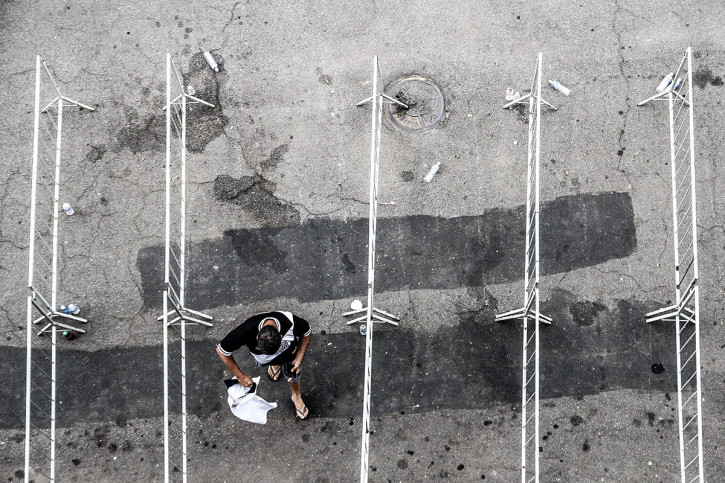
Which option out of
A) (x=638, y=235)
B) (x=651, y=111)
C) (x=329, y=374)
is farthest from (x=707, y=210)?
(x=329, y=374)

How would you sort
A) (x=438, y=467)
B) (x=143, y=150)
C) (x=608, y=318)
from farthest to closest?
1. (x=143, y=150)
2. (x=608, y=318)
3. (x=438, y=467)

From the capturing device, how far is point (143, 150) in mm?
7762

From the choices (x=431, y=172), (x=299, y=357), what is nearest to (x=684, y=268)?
(x=431, y=172)

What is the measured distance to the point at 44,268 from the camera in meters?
7.25

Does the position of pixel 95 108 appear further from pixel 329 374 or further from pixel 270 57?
pixel 329 374

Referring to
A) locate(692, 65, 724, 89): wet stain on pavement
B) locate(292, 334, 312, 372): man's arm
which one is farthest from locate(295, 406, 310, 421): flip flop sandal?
locate(692, 65, 724, 89): wet stain on pavement

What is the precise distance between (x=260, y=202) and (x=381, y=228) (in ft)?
5.25

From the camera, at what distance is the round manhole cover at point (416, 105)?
7.99 meters

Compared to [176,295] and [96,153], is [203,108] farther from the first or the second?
[176,295]

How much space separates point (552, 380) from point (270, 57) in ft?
18.5

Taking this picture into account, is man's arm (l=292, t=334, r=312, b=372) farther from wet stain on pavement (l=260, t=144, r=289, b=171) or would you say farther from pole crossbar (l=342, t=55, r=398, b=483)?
wet stain on pavement (l=260, t=144, r=289, b=171)

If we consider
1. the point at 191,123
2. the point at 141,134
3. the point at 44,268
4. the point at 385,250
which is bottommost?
the point at 44,268

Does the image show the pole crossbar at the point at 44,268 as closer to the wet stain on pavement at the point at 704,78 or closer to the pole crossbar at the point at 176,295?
the pole crossbar at the point at 176,295

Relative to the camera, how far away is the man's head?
215 inches
